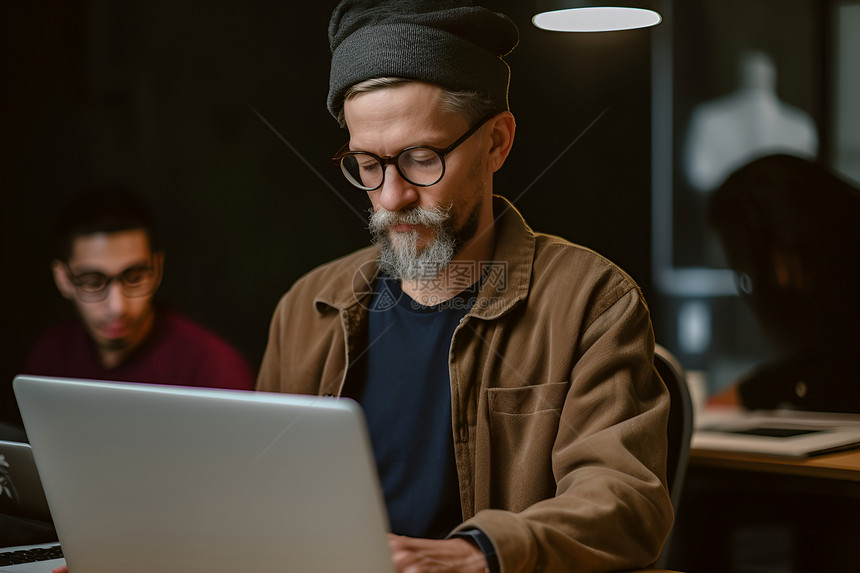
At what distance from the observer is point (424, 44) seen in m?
1.20

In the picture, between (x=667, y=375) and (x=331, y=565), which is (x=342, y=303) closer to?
(x=667, y=375)

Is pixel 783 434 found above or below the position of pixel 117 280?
below

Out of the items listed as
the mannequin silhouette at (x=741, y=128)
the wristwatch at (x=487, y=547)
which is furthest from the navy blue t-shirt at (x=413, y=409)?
the mannequin silhouette at (x=741, y=128)

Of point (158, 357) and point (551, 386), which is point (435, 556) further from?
point (158, 357)

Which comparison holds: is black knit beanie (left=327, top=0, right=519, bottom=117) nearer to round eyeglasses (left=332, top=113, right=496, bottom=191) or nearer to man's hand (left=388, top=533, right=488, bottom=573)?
round eyeglasses (left=332, top=113, right=496, bottom=191)

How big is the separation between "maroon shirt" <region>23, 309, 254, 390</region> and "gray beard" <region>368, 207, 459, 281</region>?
73 cm

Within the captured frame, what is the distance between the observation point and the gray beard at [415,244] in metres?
1.27

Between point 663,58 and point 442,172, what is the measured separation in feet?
8.78

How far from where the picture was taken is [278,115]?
1.94m

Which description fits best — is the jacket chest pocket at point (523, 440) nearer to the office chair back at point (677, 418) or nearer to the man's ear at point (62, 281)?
the office chair back at point (677, 418)

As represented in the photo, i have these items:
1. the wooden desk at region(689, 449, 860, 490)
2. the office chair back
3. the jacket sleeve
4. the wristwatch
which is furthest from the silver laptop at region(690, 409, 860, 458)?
the wristwatch

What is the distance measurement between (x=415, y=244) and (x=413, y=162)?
126 millimetres

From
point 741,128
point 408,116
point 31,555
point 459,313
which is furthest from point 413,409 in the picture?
point 741,128

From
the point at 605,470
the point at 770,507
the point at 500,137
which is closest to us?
the point at 605,470
